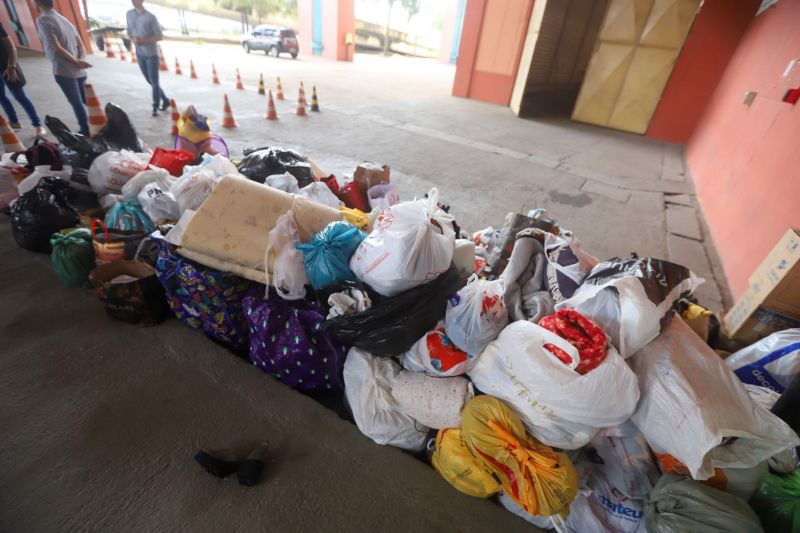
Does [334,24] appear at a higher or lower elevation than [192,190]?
higher

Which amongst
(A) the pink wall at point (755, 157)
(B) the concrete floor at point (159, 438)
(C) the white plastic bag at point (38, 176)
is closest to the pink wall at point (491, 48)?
(A) the pink wall at point (755, 157)

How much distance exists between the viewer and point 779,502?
124 cm

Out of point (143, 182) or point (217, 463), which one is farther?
point (143, 182)

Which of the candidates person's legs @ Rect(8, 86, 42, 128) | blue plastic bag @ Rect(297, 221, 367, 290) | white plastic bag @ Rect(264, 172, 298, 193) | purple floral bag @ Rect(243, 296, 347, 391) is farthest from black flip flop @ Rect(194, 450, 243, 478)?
person's legs @ Rect(8, 86, 42, 128)

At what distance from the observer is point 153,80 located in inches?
237

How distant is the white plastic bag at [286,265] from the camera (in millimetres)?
1806

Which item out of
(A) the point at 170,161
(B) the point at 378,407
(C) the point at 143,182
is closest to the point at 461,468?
(B) the point at 378,407

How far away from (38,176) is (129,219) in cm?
99

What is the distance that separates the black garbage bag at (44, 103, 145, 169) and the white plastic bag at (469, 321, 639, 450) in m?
3.59

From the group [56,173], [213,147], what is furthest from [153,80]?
[56,173]

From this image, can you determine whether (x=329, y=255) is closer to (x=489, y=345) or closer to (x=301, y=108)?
(x=489, y=345)

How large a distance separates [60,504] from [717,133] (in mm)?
8602

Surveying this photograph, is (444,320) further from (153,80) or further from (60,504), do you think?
(153,80)

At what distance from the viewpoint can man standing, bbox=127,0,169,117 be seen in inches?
225
